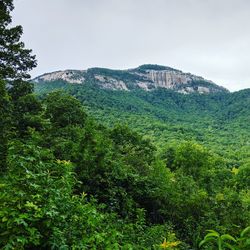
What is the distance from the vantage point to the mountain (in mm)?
152375

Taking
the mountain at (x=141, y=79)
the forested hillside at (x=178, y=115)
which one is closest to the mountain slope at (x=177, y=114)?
the forested hillside at (x=178, y=115)

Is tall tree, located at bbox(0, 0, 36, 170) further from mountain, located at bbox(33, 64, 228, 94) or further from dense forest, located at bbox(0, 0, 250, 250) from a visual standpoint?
mountain, located at bbox(33, 64, 228, 94)

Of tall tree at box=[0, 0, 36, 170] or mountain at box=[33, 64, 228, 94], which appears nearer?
tall tree at box=[0, 0, 36, 170]

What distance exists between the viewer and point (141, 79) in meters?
178

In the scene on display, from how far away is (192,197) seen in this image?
1243 cm

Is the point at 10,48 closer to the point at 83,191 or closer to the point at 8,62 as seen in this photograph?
the point at 8,62

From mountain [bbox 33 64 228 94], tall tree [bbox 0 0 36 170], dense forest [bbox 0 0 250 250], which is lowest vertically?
dense forest [bbox 0 0 250 250]

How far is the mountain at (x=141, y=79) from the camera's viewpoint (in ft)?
500

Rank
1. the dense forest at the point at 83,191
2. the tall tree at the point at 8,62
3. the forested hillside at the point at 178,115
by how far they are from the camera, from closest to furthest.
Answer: the dense forest at the point at 83,191 → the tall tree at the point at 8,62 → the forested hillside at the point at 178,115

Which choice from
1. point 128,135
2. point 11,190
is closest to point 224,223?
point 11,190

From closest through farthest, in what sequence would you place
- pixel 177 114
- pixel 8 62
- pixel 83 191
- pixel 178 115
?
1. pixel 83 191
2. pixel 8 62
3. pixel 178 115
4. pixel 177 114

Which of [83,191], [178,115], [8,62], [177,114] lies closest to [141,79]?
[177,114]

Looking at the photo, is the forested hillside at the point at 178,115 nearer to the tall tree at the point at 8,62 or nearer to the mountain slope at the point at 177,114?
the mountain slope at the point at 177,114

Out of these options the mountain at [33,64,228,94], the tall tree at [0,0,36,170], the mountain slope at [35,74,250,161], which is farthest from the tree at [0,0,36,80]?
the mountain at [33,64,228,94]
